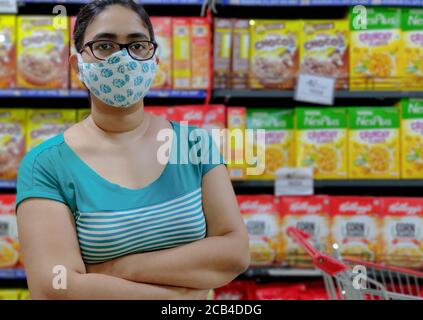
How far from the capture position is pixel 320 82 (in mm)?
2490

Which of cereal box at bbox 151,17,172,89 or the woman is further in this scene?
cereal box at bbox 151,17,172,89

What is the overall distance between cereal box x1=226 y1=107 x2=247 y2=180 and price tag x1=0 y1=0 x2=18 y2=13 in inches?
44.2

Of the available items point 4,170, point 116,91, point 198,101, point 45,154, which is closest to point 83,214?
point 45,154

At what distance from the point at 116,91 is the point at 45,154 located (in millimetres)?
210

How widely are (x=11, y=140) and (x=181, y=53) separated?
0.93 m

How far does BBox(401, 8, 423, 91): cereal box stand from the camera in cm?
252

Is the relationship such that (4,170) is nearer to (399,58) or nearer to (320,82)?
(320,82)

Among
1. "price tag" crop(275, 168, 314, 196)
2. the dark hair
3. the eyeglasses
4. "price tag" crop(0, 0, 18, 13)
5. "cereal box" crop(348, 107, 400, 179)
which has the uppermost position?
"price tag" crop(0, 0, 18, 13)

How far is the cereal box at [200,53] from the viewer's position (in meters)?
2.49

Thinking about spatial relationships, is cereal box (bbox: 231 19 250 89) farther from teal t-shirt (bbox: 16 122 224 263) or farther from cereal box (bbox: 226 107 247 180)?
teal t-shirt (bbox: 16 122 224 263)

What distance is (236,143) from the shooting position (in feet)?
8.16

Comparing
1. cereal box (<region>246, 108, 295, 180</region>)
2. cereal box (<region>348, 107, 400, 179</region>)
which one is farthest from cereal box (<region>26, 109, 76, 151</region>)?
cereal box (<region>348, 107, 400, 179</region>)

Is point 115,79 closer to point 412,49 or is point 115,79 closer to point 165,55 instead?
point 165,55
